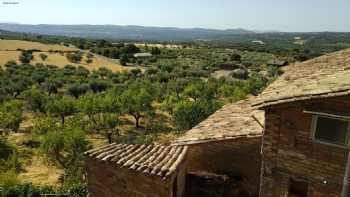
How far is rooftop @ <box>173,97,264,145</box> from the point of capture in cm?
1226

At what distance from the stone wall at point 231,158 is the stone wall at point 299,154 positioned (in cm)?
241

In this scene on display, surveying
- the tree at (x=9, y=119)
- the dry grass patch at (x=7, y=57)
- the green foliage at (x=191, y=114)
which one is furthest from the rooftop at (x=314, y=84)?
the dry grass patch at (x=7, y=57)

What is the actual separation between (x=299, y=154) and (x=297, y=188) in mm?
1227

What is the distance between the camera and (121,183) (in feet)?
37.3

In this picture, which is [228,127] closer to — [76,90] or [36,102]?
[36,102]

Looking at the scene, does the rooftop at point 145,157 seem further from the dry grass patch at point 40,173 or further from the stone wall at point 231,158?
the dry grass patch at point 40,173

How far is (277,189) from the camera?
9633 millimetres

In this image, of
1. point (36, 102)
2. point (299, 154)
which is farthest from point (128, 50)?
point (299, 154)

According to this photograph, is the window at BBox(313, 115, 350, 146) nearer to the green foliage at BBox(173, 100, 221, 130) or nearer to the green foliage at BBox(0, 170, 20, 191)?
the green foliage at BBox(0, 170, 20, 191)

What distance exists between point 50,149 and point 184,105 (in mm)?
11420

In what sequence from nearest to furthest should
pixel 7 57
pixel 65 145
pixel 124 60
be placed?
1. pixel 65 145
2. pixel 7 57
3. pixel 124 60

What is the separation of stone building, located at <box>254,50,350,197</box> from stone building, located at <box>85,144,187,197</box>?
9.31 feet

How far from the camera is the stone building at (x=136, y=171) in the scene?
10625 mm


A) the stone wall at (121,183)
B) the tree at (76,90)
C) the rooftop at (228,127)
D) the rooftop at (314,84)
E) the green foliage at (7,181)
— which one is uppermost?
the rooftop at (314,84)
